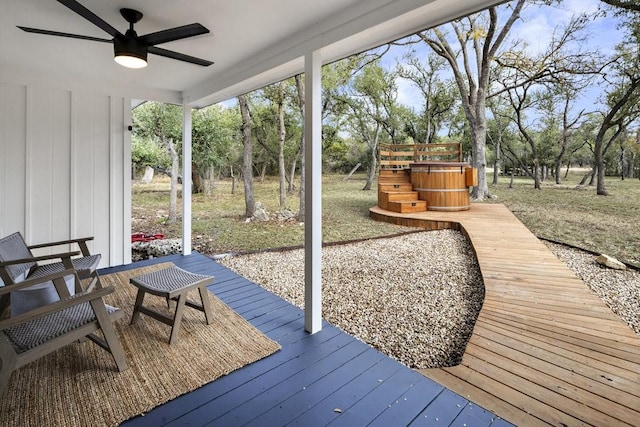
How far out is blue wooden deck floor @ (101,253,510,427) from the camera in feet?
4.73

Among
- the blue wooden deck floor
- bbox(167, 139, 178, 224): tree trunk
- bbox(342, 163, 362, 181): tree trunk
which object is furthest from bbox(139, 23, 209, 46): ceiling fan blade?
bbox(342, 163, 362, 181): tree trunk

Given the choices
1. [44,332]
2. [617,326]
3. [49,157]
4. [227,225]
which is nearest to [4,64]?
[49,157]

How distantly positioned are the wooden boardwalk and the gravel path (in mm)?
241

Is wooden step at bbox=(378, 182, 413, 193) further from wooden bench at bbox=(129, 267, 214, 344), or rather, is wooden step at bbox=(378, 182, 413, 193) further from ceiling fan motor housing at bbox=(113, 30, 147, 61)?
ceiling fan motor housing at bbox=(113, 30, 147, 61)

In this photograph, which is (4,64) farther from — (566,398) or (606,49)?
(606,49)

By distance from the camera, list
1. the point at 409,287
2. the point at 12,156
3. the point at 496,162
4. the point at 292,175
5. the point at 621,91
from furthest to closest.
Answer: the point at 292,175 → the point at 496,162 → the point at 409,287 → the point at 12,156 → the point at 621,91

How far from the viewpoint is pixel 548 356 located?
186 cm

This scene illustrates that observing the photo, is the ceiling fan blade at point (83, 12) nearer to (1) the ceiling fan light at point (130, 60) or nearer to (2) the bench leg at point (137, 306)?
(1) the ceiling fan light at point (130, 60)

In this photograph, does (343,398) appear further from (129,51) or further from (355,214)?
(355,214)

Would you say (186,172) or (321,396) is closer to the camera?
(321,396)

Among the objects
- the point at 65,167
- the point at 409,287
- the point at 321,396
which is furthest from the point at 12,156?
the point at 409,287

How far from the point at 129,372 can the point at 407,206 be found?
483 centimetres

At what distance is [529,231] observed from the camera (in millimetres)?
3965

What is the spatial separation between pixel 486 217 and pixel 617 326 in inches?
121
